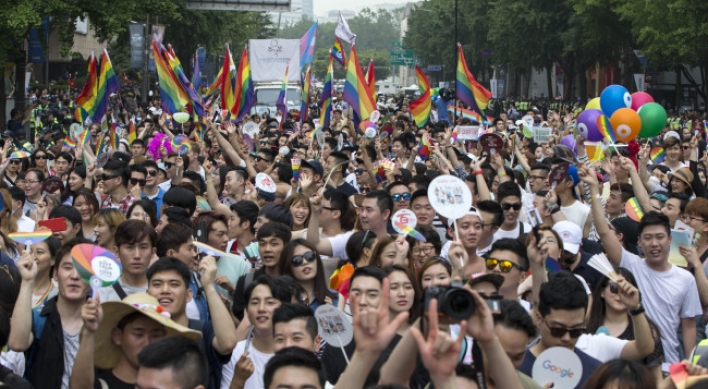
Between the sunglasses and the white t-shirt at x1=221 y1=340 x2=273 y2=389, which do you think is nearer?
the white t-shirt at x1=221 y1=340 x2=273 y2=389

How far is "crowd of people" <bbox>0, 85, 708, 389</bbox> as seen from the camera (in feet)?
13.8

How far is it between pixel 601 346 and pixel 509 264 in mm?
1327

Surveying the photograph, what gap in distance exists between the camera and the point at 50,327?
5.57m

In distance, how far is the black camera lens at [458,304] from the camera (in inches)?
141

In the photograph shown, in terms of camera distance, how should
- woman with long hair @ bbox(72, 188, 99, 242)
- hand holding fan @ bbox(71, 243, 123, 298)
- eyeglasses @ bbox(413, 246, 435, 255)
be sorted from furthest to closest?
woman with long hair @ bbox(72, 188, 99, 242) → eyeglasses @ bbox(413, 246, 435, 255) → hand holding fan @ bbox(71, 243, 123, 298)

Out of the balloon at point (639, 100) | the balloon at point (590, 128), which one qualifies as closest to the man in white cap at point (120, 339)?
the balloon at point (590, 128)

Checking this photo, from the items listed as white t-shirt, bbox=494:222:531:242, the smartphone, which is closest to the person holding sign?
the smartphone

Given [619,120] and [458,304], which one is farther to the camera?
[619,120]

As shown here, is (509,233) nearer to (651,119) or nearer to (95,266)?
(651,119)

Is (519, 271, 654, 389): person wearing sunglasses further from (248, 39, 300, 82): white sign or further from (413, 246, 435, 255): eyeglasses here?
(248, 39, 300, 82): white sign

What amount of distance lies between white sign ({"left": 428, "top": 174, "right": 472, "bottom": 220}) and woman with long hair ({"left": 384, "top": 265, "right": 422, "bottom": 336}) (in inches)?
24.2

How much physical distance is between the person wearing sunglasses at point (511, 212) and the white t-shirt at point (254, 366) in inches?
136

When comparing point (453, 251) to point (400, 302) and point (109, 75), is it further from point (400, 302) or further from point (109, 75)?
point (109, 75)

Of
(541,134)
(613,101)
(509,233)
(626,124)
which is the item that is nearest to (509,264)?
(509,233)
